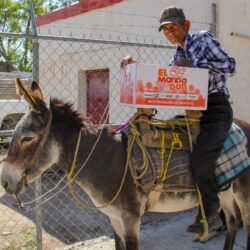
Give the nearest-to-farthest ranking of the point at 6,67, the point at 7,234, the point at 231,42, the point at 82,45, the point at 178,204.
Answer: the point at 178,204 → the point at 7,234 → the point at 231,42 → the point at 82,45 → the point at 6,67

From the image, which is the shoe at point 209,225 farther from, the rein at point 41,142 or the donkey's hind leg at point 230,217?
the rein at point 41,142

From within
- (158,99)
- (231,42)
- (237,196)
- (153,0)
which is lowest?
(237,196)

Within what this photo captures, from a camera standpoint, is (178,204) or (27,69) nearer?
(178,204)

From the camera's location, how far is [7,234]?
228 inches

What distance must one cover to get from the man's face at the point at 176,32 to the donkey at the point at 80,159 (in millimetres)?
972

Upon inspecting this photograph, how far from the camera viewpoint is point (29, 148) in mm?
3020

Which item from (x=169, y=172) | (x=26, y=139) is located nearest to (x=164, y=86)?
(x=169, y=172)

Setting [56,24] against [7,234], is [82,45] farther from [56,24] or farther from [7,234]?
[7,234]

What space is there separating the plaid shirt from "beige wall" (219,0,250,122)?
9.57 ft

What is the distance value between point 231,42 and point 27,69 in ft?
78.9

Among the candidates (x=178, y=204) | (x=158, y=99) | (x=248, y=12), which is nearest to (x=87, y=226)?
(x=178, y=204)

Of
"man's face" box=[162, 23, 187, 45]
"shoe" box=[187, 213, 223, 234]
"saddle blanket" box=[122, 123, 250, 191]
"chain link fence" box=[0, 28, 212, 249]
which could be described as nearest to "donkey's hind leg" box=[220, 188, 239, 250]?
"shoe" box=[187, 213, 223, 234]

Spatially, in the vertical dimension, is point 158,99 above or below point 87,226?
above

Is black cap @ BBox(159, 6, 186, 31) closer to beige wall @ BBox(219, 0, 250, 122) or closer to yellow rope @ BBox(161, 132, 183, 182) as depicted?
yellow rope @ BBox(161, 132, 183, 182)
